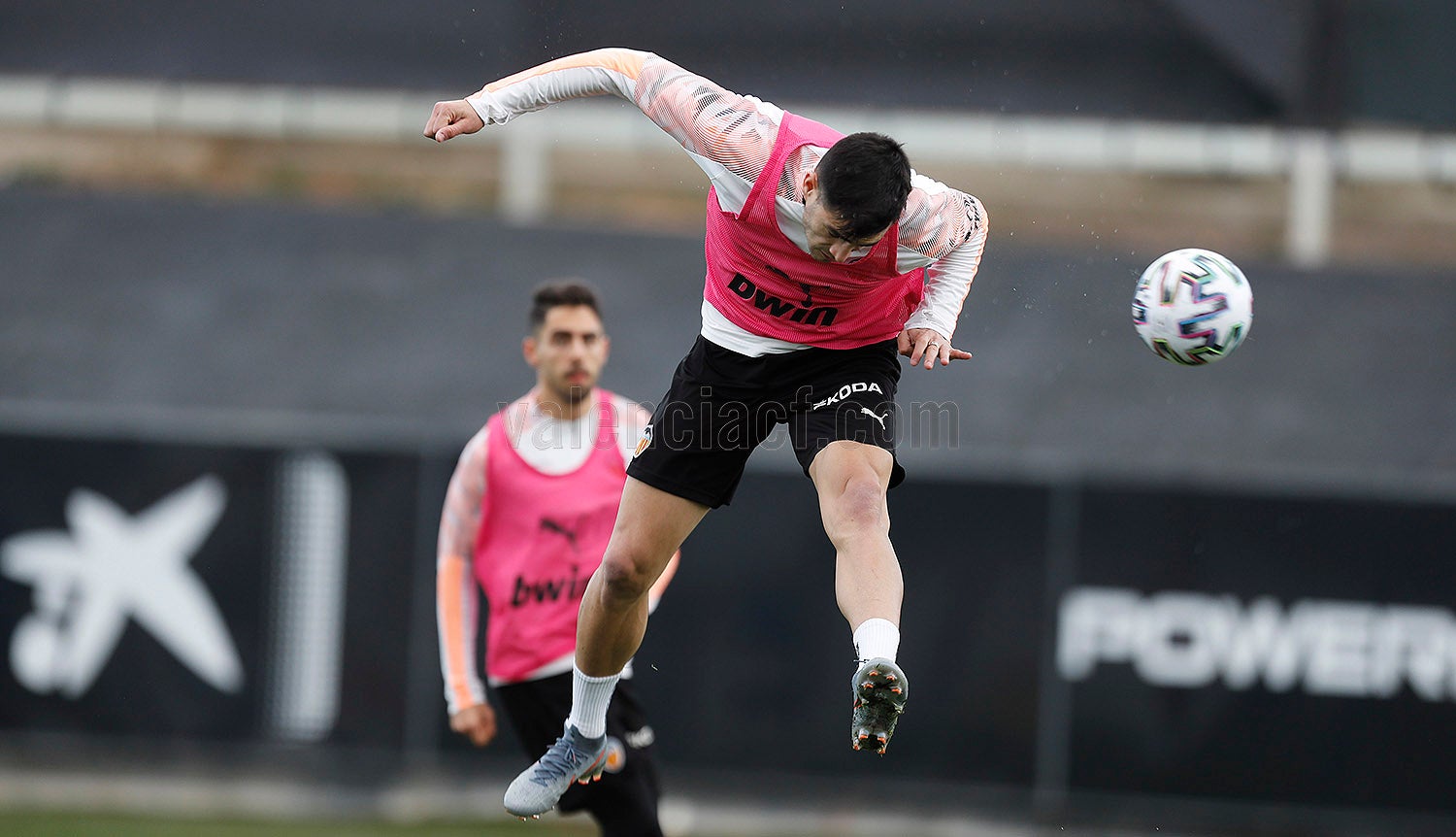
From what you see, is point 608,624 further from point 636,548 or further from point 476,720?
point 476,720

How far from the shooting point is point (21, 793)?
8.66 meters

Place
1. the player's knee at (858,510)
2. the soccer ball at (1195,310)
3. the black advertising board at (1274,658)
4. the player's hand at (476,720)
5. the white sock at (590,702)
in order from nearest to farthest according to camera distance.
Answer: the player's knee at (858,510), the soccer ball at (1195,310), the white sock at (590,702), the player's hand at (476,720), the black advertising board at (1274,658)

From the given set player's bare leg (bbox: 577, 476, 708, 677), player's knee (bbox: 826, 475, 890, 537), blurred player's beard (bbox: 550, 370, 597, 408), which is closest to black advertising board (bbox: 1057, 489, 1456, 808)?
blurred player's beard (bbox: 550, 370, 597, 408)

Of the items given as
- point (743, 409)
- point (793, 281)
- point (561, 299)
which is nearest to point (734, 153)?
point (793, 281)

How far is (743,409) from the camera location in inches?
197

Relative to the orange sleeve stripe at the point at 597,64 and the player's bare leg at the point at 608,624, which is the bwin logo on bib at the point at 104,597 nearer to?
the player's bare leg at the point at 608,624

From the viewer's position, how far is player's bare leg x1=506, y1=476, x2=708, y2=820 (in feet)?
16.2

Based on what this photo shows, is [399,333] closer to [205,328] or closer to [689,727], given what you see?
[205,328]

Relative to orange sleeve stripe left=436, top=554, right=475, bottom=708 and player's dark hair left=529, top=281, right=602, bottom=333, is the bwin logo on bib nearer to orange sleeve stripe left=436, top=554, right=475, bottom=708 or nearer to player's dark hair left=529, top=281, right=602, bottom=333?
orange sleeve stripe left=436, top=554, right=475, bottom=708

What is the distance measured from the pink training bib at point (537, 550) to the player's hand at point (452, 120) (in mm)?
1515

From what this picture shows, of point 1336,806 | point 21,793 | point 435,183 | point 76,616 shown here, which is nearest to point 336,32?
point 435,183

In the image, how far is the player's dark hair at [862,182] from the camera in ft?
14.4

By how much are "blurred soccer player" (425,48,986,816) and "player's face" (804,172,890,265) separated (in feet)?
0.06

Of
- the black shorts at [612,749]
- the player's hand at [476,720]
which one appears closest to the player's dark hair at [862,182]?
the black shorts at [612,749]
